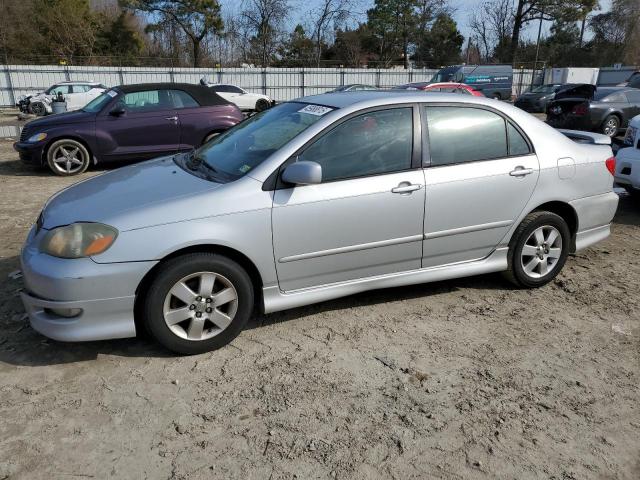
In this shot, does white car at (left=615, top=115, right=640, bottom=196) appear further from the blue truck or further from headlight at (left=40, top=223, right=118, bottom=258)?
the blue truck

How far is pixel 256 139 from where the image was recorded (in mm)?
3867

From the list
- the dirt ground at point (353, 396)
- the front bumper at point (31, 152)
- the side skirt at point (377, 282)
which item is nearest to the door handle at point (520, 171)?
the side skirt at point (377, 282)

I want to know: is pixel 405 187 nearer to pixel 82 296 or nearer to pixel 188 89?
pixel 82 296

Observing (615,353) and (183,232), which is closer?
(183,232)

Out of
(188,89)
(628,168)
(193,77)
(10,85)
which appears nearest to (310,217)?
(628,168)

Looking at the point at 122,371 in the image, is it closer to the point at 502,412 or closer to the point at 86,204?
the point at 86,204

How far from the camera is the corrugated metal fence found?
90.1 feet

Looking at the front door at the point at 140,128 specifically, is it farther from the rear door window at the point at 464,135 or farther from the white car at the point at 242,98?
the white car at the point at 242,98

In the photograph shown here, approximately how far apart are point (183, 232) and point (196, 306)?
47cm

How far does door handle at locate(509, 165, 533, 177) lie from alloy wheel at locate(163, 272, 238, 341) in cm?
227

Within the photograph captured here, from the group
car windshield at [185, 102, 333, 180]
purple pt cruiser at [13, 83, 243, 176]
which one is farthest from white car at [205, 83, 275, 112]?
car windshield at [185, 102, 333, 180]

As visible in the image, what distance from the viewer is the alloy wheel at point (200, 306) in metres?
3.16

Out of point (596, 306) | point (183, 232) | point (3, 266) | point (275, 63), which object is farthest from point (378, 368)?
point (275, 63)

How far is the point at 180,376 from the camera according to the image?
10.2ft
